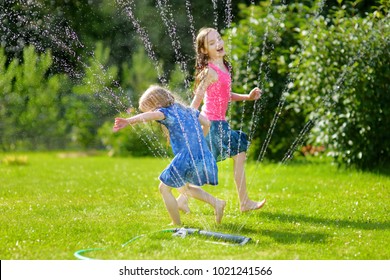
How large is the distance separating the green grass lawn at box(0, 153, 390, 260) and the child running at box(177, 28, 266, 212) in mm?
215

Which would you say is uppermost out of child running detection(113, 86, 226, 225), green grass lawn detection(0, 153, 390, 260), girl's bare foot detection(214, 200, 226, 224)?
child running detection(113, 86, 226, 225)

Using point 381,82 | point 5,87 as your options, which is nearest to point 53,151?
point 5,87

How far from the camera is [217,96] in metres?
4.95

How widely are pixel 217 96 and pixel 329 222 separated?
48.2 inches

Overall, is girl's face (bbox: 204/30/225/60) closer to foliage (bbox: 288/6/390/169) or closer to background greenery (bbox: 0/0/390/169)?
background greenery (bbox: 0/0/390/169)

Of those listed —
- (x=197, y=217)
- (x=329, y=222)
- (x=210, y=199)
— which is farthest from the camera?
(x=197, y=217)

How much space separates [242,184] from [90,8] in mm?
6980

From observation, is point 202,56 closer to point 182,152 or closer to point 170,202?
point 182,152

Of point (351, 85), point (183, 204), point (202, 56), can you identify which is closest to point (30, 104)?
point (351, 85)

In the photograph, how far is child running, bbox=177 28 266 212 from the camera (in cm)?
490

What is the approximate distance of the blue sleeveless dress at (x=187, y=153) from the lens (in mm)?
4242

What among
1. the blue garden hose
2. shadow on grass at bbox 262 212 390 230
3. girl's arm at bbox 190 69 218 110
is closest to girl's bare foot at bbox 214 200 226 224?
the blue garden hose

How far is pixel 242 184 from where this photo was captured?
4.95 m
